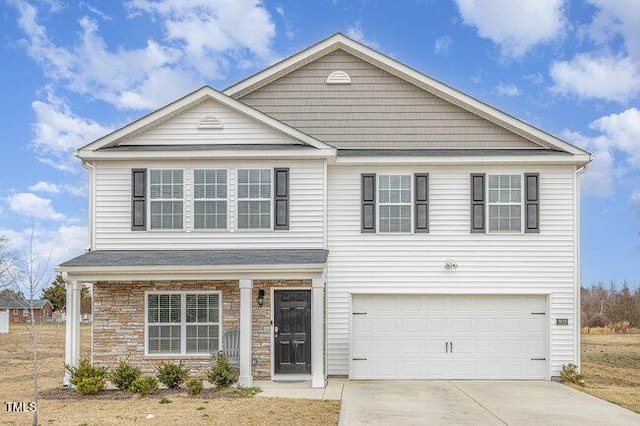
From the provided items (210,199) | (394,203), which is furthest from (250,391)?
(394,203)

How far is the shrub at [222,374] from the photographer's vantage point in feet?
48.6

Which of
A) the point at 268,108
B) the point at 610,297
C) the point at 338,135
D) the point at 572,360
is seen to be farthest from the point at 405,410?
the point at 610,297

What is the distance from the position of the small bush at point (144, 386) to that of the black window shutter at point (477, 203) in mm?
8484

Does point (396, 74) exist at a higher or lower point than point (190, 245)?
higher

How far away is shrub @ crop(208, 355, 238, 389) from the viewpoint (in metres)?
14.8

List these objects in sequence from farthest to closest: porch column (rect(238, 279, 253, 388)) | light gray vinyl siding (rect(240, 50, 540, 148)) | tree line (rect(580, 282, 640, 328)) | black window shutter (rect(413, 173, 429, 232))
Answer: tree line (rect(580, 282, 640, 328))
light gray vinyl siding (rect(240, 50, 540, 148))
black window shutter (rect(413, 173, 429, 232))
porch column (rect(238, 279, 253, 388))

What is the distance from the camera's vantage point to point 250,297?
15.4 meters

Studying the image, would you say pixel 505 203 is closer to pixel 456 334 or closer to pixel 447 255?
pixel 447 255

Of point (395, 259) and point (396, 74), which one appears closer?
point (395, 259)

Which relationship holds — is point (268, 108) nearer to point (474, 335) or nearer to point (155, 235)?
point (155, 235)

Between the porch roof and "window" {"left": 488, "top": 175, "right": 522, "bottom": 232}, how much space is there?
14.7ft

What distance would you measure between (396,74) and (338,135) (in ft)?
7.65

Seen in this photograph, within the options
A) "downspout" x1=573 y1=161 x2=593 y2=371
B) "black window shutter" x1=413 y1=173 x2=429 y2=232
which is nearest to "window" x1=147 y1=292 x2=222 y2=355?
"black window shutter" x1=413 y1=173 x2=429 y2=232

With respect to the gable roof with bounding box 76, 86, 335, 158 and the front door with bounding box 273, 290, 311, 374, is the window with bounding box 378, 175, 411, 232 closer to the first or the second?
the gable roof with bounding box 76, 86, 335, 158
